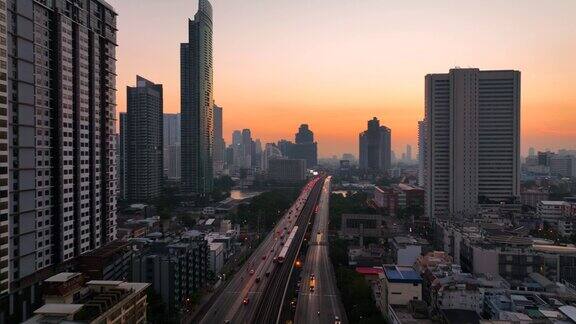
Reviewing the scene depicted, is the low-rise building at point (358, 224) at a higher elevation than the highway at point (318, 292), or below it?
higher

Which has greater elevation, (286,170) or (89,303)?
(286,170)

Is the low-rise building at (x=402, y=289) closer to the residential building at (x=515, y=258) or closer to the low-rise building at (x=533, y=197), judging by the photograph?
the residential building at (x=515, y=258)

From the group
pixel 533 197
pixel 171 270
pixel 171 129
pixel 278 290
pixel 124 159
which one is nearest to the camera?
pixel 171 270

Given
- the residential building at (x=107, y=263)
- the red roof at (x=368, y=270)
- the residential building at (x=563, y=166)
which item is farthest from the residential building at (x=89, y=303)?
the residential building at (x=563, y=166)

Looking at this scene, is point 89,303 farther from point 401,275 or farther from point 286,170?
point 286,170

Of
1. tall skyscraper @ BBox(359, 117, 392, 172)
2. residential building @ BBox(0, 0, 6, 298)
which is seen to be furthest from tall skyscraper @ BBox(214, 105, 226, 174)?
residential building @ BBox(0, 0, 6, 298)

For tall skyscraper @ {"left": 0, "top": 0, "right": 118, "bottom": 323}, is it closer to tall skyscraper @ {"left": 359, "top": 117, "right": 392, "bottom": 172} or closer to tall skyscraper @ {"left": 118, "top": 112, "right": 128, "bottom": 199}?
tall skyscraper @ {"left": 118, "top": 112, "right": 128, "bottom": 199}

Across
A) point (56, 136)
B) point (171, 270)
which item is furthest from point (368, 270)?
point (56, 136)
